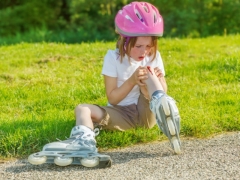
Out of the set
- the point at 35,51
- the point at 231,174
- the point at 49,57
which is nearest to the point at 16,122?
the point at 231,174

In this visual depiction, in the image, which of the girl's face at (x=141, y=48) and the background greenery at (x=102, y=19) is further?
the background greenery at (x=102, y=19)

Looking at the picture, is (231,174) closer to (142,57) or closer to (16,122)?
(142,57)

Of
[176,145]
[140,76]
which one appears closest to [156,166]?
[176,145]

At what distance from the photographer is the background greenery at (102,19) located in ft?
52.5

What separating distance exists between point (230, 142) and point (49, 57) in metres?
4.02

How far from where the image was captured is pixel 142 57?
4.39 m

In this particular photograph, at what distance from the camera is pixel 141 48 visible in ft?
14.2

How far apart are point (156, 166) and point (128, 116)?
2.74 ft

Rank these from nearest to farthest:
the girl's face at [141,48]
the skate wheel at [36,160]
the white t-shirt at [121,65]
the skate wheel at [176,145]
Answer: the skate wheel at [36,160] < the skate wheel at [176,145] < the girl's face at [141,48] < the white t-shirt at [121,65]

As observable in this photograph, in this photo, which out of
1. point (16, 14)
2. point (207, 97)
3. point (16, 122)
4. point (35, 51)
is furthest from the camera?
point (16, 14)

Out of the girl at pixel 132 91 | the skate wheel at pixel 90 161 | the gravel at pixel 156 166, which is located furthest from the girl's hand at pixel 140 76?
the skate wheel at pixel 90 161

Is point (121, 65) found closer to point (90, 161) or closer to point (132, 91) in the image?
point (132, 91)

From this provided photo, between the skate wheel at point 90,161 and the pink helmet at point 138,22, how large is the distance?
1031mm

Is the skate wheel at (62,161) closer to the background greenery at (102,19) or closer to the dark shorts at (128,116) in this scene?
the dark shorts at (128,116)
